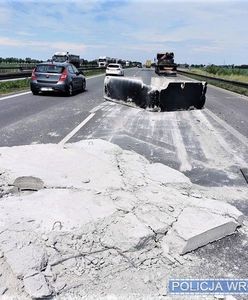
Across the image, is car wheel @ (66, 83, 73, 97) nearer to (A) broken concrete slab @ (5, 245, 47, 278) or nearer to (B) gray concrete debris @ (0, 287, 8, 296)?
(A) broken concrete slab @ (5, 245, 47, 278)

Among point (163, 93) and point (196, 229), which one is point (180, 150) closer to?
point (196, 229)

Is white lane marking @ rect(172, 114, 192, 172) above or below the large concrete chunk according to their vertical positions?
below

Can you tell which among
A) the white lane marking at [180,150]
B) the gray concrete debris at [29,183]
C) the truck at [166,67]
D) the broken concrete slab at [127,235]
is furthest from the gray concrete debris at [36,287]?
the truck at [166,67]

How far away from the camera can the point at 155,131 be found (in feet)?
32.7

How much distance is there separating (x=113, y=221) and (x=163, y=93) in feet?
33.9

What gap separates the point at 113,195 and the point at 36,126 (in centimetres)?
621

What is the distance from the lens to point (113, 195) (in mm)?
4418

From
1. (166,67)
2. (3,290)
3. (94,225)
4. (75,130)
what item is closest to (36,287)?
(3,290)

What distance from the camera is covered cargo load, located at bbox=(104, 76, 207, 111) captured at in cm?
1376

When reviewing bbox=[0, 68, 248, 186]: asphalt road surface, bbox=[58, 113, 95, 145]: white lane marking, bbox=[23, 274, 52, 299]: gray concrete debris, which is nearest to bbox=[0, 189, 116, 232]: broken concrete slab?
bbox=[23, 274, 52, 299]: gray concrete debris

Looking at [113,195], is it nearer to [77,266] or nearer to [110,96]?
[77,266]

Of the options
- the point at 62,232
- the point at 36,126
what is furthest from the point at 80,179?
the point at 36,126

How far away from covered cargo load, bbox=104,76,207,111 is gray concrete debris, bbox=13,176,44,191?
923 cm

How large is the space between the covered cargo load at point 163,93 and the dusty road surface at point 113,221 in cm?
664
